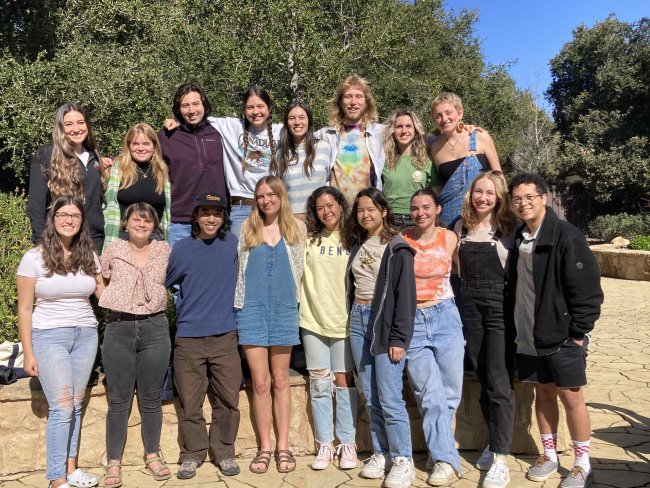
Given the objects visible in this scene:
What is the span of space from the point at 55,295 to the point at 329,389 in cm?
169

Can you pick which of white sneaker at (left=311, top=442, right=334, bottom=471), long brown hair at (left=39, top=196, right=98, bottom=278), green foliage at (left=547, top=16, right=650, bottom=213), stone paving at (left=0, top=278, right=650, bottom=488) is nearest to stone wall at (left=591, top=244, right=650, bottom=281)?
green foliage at (left=547, top=16, right=650, bottom=213)

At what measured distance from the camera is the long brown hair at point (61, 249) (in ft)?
11.5

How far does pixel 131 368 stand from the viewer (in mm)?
3662

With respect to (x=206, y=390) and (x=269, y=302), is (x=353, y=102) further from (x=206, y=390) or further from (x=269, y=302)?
(x=206, y=390)

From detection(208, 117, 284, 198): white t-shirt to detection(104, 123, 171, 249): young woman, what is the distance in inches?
18.7

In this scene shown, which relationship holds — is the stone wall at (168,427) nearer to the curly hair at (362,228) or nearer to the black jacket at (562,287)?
the black jacket at (562,287)

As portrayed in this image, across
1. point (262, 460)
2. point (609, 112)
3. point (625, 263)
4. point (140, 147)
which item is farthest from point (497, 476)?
point (609, 112)

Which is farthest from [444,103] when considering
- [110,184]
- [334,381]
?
[110,184]

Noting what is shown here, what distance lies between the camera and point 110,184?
4047 mm

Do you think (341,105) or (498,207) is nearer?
(498,207)

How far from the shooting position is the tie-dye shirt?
432 centimetres

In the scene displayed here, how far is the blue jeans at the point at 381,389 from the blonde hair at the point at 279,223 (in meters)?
0.60

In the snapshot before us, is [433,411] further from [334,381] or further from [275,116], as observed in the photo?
[275,116]

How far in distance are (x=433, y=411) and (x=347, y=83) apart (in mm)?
2264
